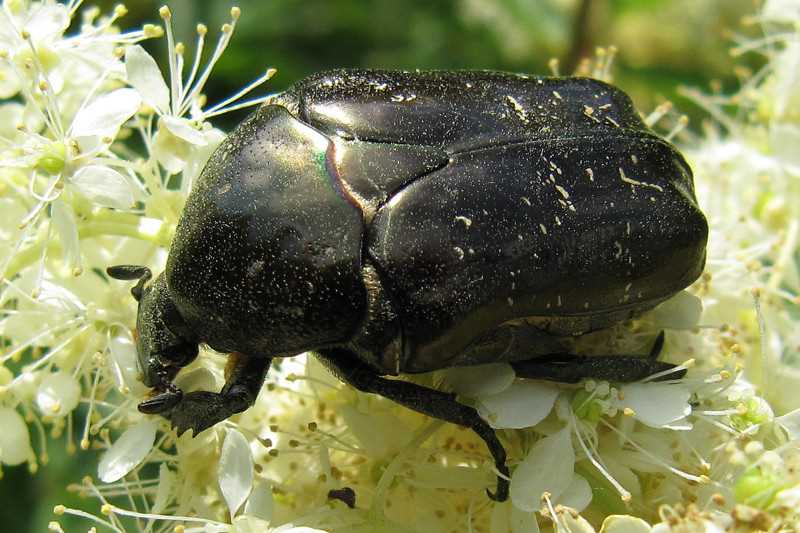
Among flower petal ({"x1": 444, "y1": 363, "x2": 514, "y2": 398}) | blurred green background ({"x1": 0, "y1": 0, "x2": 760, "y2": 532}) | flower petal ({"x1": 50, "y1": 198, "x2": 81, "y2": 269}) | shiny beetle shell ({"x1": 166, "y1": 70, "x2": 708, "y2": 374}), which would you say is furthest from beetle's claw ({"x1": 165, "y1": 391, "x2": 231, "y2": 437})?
blurred green background ({"x1": 0, "y1": 0, "x2": 760, "y2": 532})

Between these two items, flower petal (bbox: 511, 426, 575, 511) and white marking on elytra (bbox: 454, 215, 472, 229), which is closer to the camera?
white marking on elytra (bbox: 454, 215, 472, 229)

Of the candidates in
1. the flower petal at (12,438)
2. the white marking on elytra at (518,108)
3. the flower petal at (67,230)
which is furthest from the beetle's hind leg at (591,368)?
the flower petal at (12,438)

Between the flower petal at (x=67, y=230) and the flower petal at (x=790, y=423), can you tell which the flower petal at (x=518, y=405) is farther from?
the flower petal at (x=67, y=230)

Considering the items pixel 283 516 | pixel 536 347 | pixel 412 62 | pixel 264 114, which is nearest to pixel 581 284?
pixel 536 347

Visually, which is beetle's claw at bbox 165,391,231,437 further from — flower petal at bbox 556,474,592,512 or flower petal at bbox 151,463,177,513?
flower petal at bbox 556,474,592,512

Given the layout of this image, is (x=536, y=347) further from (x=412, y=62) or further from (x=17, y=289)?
(x=412, y=62)

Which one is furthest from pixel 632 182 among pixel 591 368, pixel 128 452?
pixel 128 452
